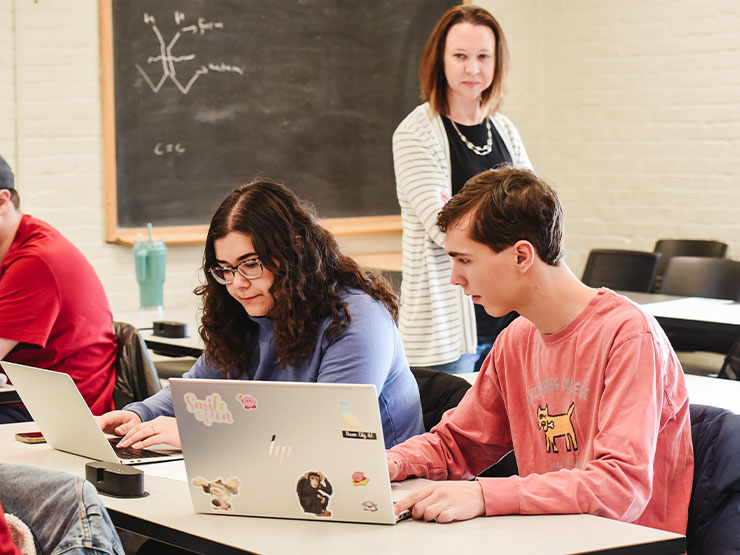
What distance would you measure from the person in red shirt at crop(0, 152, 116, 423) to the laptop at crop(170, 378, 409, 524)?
1223 mm

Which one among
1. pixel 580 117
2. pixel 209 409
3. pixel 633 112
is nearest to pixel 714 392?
pixel 209 409

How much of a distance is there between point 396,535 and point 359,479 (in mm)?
91

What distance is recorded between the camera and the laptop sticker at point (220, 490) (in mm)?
1505

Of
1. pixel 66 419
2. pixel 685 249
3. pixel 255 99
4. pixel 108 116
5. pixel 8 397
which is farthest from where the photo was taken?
pixel 685 249

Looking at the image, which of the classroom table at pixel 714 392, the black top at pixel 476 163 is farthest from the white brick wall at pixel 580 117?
the classroom table at pixel 714 392

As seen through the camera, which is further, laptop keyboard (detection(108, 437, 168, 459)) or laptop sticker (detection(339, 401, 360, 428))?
laptop keyboard (detection(108, 437, 168, 459))

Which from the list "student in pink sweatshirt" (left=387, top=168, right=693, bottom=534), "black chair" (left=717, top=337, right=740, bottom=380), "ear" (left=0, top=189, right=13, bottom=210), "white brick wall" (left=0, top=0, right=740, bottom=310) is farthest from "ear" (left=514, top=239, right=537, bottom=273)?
"white brick wall" (left=0, top=0, right=740, bottom=310)

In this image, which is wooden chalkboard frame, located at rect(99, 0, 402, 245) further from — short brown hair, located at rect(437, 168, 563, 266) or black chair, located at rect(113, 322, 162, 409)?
short brown hair, located at rect(437, 168, 563, 266)

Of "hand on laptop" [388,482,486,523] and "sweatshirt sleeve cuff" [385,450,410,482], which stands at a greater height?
"hand on laptop" [388,482,486,523]

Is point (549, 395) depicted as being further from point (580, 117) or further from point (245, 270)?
point (580, 117)

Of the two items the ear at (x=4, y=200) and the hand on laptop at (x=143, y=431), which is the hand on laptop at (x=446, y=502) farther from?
the ear at (x=4, y=200)

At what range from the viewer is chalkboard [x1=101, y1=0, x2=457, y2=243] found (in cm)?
437

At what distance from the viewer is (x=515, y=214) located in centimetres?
164

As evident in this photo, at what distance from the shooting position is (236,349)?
6.93 feet
